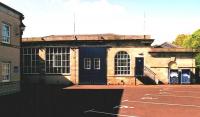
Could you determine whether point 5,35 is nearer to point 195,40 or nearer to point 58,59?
point 58,59

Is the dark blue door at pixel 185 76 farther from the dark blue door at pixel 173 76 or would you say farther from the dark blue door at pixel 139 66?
the dark blue door at pixel 139 66

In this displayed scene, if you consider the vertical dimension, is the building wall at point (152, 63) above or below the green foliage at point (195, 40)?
below

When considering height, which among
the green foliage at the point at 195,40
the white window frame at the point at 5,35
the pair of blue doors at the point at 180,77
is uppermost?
the green foliage at the point at 195,40

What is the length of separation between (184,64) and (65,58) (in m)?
13.4

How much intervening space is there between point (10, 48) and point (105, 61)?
14.0m

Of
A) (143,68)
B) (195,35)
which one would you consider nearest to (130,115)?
(143,68)

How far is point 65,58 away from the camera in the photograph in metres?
36.6

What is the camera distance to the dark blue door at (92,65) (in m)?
36.0

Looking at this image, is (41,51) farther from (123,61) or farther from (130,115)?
(130,115)

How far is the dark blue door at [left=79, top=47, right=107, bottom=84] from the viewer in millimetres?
Result: 36041

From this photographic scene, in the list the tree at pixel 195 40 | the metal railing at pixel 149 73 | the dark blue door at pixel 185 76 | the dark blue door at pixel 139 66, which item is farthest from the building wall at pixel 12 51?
the tree at pixel 195 40

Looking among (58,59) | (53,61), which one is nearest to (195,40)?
(58,59)

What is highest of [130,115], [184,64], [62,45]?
[62,45]

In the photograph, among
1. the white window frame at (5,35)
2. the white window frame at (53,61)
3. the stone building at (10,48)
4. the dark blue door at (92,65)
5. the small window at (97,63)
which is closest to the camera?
the stone building at (10,48)
